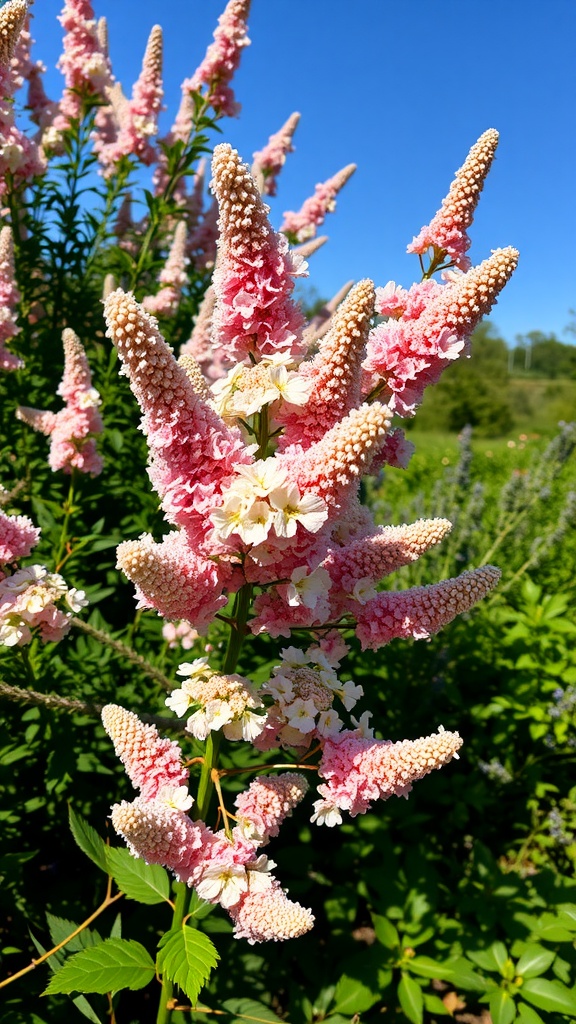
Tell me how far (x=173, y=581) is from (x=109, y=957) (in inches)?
41.5

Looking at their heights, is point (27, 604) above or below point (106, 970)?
above

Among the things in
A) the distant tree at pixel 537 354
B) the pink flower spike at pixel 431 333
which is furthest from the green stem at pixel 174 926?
the distant tree at pixel 537 354

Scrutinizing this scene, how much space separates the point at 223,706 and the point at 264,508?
1.57ft

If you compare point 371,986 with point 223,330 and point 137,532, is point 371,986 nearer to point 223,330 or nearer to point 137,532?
point 137,532

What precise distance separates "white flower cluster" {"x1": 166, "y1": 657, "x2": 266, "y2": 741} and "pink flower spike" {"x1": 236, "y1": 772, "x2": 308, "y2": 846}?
243mm

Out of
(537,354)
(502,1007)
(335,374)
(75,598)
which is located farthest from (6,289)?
(537,354)

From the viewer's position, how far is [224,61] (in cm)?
420

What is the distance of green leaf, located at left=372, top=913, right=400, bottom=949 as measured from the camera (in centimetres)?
286

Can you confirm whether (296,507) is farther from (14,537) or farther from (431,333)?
(14,537)

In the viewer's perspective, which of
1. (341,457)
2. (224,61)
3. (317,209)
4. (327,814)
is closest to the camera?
(341,457)

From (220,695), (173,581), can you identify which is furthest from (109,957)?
(173,581)

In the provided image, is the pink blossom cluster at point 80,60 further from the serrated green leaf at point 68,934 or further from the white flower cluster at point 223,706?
the serrated green leaf at point 68,934

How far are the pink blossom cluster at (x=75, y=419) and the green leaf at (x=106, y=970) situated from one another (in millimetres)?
2019

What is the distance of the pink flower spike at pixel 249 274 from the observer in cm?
132
